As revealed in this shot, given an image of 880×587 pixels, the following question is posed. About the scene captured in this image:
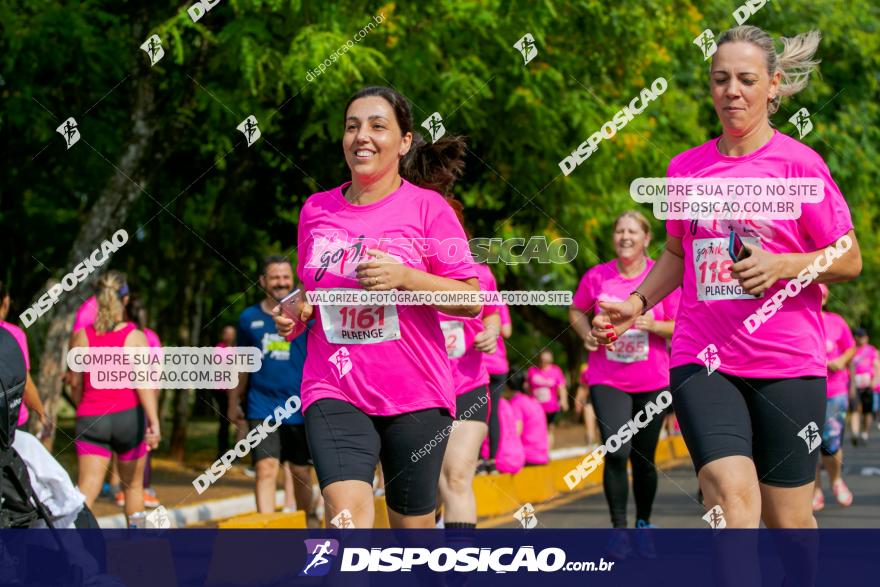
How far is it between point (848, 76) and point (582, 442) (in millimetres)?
8487

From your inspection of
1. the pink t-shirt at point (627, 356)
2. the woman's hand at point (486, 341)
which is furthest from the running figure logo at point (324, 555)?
the pink t-shirt at point (627, 356)

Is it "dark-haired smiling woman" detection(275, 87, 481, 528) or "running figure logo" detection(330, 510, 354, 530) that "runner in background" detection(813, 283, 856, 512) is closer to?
"dark-haired smiling woman" detection(275, 87, 481, 528)

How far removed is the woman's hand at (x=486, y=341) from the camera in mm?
7984

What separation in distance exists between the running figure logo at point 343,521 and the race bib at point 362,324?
616mm

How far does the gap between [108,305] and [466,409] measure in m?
2.77

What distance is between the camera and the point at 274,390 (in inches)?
397

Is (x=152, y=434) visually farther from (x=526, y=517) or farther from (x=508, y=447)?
(x=508, y=447)

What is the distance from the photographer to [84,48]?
1480cm

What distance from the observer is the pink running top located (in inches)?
373

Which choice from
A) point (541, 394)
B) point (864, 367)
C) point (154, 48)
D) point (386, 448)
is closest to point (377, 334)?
point (386, 448)

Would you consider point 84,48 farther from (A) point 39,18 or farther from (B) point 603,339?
(B) point 603,339

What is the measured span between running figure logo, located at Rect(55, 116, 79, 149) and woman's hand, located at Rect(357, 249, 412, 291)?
37.2 feet

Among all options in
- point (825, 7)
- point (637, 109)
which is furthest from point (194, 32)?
point (825, 7)

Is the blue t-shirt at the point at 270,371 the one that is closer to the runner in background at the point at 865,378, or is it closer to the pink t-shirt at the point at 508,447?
the pink t-shirt at the point at 508,447
